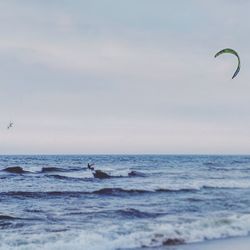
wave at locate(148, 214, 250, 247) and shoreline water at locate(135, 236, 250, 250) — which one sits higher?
wave at locate(148, 214, 250, 247)

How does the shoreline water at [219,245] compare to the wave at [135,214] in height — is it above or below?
below

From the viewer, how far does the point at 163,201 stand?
22.8 meters

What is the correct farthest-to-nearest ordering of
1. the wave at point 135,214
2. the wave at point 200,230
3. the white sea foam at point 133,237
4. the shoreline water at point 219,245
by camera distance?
1. the wave at point 135,214
2. the wave at point 200,230
3. the white sea foam at point 133,237
4. the shoreline water at point 219,245

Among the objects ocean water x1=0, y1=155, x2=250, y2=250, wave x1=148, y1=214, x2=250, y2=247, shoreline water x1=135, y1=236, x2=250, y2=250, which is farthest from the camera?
wave x1=148, y1=214, x2=250, y2=247

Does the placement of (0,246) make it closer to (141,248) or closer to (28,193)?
(141,248)

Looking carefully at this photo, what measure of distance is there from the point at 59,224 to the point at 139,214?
3.45 meters

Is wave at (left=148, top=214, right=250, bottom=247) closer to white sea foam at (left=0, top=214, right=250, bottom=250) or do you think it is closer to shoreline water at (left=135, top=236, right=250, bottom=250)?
white sea foam at (left=0, top=214, right=250, bottom=250)

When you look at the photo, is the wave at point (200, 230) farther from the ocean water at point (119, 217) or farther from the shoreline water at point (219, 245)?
the shoreline water at point (219, 245)

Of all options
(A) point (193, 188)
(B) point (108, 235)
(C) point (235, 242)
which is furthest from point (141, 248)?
(A) point (193, 188)

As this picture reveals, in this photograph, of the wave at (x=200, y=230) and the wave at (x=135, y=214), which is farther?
the wave at (x=135, y=214)

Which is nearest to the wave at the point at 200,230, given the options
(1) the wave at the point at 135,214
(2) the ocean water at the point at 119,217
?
(2) the ocean water at the point at 119,217

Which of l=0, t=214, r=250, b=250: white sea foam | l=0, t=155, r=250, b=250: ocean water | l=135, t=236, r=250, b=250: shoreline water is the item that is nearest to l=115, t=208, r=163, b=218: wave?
l=0, t=155, r=250, b=250: ocean water

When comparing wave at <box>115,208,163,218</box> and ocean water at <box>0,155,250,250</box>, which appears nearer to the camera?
ocean water at <box>0,155,250,250</box>

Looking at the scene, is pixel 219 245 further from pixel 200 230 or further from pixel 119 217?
pixel 119 217
